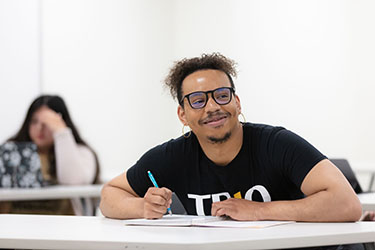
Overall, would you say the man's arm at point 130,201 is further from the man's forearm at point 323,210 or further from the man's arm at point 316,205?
the man's forearm at point 323,210

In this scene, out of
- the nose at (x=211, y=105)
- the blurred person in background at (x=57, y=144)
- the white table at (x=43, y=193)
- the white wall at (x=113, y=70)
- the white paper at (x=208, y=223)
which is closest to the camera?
the white paper at (x=208, y=223)

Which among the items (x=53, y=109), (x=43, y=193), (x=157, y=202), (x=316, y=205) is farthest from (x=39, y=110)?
(x=316, y=205)

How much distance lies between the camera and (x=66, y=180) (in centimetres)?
379

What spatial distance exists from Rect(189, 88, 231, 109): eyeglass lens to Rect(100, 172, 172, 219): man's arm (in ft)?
1.09

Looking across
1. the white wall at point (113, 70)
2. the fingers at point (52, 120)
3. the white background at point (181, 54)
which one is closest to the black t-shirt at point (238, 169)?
the fingers at point (52, 120)

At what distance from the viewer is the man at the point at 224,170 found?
5.32ft

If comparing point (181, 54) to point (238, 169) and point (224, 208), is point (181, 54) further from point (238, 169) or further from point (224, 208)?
point (224, 208)

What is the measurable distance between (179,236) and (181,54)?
14.3 feet

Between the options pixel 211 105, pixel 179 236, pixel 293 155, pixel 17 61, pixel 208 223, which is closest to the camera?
pixel 179 236

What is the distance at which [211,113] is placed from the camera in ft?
6.11

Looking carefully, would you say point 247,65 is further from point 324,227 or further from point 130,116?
point 324,227

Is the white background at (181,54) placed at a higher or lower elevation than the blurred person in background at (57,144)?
higher

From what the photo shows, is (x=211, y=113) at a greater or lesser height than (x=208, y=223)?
greater

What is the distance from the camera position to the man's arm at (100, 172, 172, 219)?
173 centimetres
